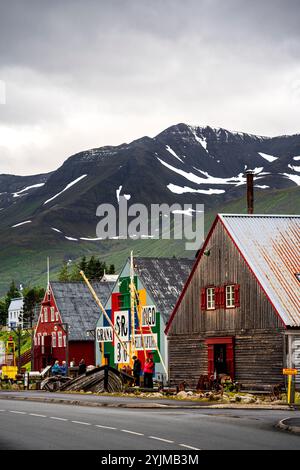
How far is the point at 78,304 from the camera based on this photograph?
99125mm

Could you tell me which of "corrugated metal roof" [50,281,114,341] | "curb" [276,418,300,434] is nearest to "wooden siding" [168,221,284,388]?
"curb" [276,418,300,434]

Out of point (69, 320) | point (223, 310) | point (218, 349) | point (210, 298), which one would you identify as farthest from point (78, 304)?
point (223, 310)

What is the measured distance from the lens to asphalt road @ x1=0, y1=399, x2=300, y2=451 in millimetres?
21156

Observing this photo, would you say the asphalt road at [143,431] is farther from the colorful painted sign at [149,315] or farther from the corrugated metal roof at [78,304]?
the corrugated metal roof at [78,304]

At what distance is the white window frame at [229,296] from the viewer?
56.1 meters

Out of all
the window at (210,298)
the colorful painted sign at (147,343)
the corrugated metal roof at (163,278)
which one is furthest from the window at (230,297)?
the colorful painted sign at (147,343)

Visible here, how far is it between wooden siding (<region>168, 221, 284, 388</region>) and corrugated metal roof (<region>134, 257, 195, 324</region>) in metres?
15.2

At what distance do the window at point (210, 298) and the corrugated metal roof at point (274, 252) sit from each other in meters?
3.88

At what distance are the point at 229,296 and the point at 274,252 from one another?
137 inches

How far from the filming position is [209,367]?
5791 centimetres
